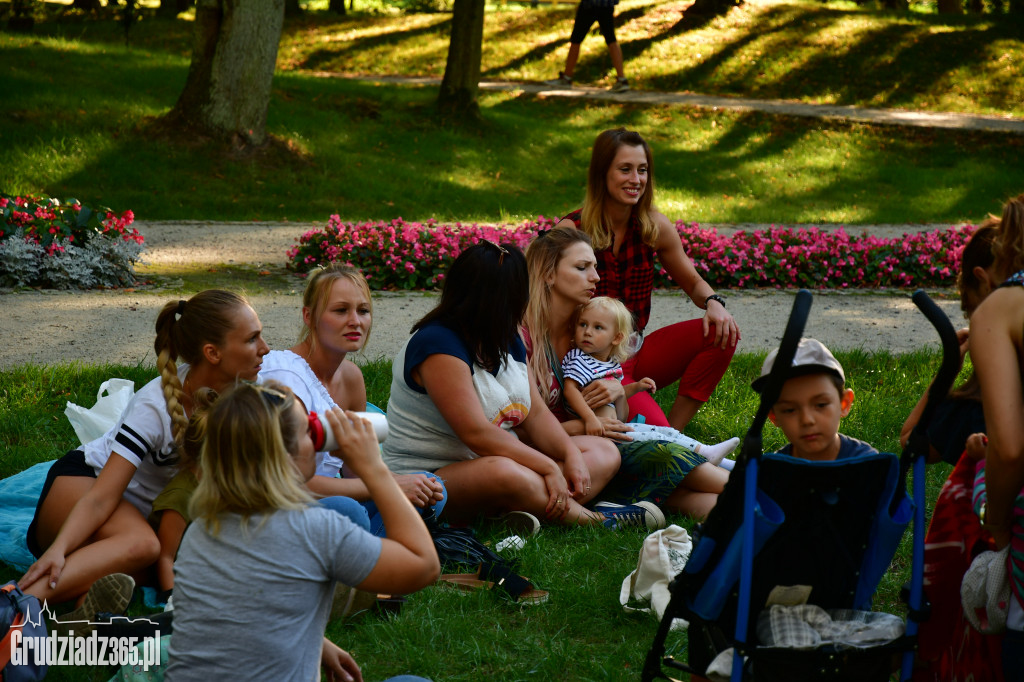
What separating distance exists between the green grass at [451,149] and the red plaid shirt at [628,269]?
5.99 m

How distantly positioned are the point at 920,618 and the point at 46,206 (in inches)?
282

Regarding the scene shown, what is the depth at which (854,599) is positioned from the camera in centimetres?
243

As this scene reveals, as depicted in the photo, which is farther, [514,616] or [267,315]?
[267,315]

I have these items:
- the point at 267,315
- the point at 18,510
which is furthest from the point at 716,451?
the point at 267,315

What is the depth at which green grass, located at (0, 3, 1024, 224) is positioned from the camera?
37.0ft

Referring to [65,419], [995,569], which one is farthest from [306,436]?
[65,419]

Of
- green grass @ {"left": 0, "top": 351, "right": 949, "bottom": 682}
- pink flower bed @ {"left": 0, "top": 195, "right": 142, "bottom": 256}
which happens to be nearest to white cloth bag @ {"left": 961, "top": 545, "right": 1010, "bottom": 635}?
green grass @ {"left": 0, "top": 351, "right": 949, "bottom": 682}

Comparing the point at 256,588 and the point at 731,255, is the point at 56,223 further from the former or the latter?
the point at 256,588

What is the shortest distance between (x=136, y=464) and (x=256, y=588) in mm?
1318

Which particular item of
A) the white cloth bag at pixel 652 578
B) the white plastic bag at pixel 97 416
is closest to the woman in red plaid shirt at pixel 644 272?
the white cloth bag at pixel 652 578

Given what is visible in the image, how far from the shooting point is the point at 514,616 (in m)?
3.40

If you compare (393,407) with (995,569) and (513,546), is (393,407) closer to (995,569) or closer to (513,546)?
(513,546)

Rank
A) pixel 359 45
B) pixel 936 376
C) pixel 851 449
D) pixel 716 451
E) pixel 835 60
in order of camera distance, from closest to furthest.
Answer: pixel 936 376
pixel 851 449
pixel 716 451
pixel 835 60
pixel 359 45

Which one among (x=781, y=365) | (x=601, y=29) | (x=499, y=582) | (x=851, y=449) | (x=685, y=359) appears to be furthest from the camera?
(x=601, y=29)
